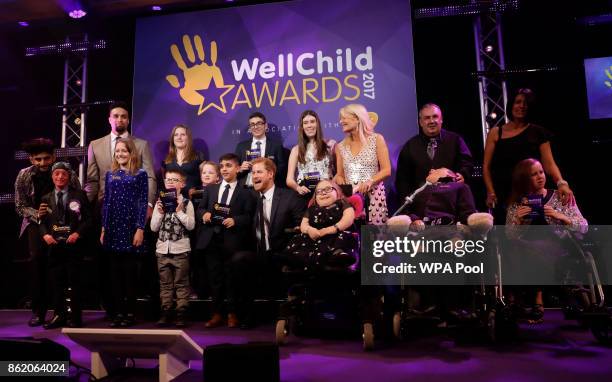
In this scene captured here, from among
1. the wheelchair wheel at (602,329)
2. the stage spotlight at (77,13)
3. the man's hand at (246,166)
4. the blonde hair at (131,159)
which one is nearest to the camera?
the wheelchair wheel at (602,329)

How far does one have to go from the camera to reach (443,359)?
10.8ft

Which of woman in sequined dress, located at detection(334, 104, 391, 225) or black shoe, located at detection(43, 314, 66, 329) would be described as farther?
woman in sequined dress, located at detection(334, 104, 391, 225)

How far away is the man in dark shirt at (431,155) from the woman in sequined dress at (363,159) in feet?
0.69

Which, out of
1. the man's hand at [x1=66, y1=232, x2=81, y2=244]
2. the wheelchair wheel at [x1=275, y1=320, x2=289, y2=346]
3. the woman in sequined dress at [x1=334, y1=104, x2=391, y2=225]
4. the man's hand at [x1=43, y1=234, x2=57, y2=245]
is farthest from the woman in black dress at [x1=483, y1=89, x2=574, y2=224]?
the man's hand at [x1=43, y1=234, x2=57, y2=245]

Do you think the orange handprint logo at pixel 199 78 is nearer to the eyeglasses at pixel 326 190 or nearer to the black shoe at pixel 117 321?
the eyeglasses at pixel 326 190

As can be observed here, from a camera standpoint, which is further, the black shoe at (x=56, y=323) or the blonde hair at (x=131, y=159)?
the blonde hair at (x=131, y=159)

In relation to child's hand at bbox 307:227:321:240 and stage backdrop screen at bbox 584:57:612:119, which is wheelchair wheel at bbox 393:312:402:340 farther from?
stage backdrop screen at bbox 584:57:612:119

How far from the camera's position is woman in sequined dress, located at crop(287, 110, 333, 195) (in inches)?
206

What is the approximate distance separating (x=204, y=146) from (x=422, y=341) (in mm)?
3667

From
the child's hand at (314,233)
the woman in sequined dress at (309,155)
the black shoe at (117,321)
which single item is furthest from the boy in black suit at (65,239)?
the child's hand at (314,233)

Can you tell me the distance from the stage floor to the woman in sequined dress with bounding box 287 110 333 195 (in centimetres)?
173

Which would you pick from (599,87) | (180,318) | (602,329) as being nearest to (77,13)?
(180,318)

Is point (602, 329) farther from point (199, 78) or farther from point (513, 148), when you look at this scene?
point (199, 78)

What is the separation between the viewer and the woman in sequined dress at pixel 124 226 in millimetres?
4906
